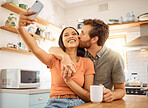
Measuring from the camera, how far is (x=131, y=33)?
4.77m

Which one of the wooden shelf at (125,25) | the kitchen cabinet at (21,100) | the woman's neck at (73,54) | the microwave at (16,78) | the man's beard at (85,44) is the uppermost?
the wooden shelf at (125,25)

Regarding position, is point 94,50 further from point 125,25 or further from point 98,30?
point 125,25

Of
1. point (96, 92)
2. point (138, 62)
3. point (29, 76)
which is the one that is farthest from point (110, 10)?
point (96, 92)

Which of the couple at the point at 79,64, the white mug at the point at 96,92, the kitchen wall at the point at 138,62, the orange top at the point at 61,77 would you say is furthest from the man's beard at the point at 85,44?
the kitchen wall at the point at 138,62

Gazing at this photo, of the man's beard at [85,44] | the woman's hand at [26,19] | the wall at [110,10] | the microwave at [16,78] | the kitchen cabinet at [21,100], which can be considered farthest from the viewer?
the wall at [110,10]

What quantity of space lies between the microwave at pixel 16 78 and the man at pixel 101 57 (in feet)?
5.06

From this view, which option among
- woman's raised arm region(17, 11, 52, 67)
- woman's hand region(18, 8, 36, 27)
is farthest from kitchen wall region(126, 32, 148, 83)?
woman's hand region(18, 8, 36, 27)

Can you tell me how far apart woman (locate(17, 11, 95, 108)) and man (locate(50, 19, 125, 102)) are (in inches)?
3.8

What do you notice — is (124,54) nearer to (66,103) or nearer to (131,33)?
(131,33)

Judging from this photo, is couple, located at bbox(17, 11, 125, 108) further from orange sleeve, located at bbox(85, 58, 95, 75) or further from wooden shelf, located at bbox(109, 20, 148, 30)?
wooden shelf, located at bbox(109, 20, 148, 30)

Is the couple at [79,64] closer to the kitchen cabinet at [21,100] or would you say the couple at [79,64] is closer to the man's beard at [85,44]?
the man's beard at [85,44]

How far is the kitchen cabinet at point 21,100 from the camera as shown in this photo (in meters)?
2.45

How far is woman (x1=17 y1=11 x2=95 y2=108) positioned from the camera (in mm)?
1087

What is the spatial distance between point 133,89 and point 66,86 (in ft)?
9.87
